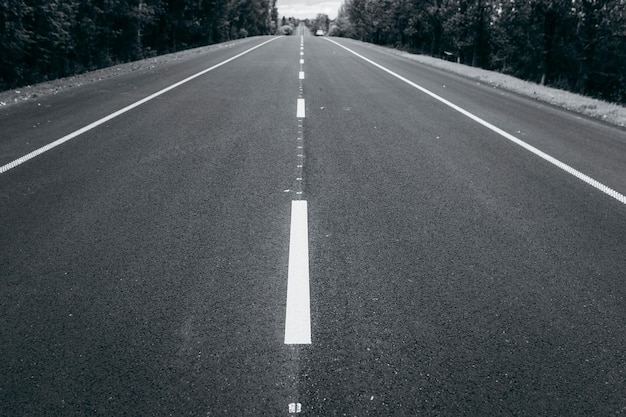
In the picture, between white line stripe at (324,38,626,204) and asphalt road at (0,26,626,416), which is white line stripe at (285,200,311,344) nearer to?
asphalt road at (0,26,626,416)

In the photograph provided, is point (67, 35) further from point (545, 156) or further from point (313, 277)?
point (313, 277)

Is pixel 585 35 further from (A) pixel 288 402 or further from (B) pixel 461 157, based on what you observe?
(A) pixel 288 402

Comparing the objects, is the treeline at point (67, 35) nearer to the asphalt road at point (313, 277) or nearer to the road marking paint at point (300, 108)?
the asphalt road at point (313, 277)

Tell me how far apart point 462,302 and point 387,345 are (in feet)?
2.38

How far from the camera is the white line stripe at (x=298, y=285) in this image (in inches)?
108

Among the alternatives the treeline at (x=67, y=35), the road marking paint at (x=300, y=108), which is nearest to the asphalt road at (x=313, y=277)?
the road marking paint at (x=300, y=108)

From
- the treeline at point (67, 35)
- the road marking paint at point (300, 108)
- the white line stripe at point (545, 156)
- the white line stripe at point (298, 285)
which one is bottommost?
the white line stripe at point (298, 285)

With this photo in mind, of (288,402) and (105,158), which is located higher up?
(105,158)

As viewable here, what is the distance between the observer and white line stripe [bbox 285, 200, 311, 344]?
108 inches

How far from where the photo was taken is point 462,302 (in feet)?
10.0

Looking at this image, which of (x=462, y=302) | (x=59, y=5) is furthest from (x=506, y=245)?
(x=59, y=5)

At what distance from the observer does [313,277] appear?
10.9 feet

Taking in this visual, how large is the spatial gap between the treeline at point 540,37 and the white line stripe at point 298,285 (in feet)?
61.6

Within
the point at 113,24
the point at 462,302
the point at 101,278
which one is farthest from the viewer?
the point at 113,24
